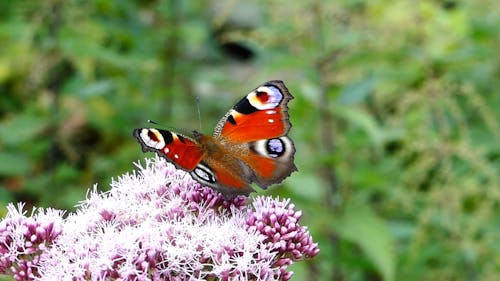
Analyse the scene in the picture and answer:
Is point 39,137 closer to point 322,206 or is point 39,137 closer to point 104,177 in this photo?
point 104,177

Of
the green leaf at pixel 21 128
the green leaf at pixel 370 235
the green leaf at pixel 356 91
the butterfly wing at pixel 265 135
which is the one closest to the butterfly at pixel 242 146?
the butterfly wing at pixel 265 135

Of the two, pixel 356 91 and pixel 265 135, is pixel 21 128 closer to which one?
pixel 356 91

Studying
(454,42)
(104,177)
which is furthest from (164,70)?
(454,42)

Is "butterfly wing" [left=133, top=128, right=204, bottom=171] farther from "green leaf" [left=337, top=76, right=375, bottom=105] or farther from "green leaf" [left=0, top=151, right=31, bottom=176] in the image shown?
"green leaf" [left=0, top=151, right=31, bottom=176]

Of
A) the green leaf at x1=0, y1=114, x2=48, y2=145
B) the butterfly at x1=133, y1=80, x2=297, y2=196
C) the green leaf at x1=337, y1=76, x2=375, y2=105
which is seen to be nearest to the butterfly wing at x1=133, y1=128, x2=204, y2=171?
the butterfly at x1=133, y1=80, x2=297, y2=196

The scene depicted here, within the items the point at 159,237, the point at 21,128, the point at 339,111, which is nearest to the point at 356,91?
the point at 339,111

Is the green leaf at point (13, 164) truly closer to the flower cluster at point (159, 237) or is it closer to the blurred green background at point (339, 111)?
the blurred green background at point (339, 111)
